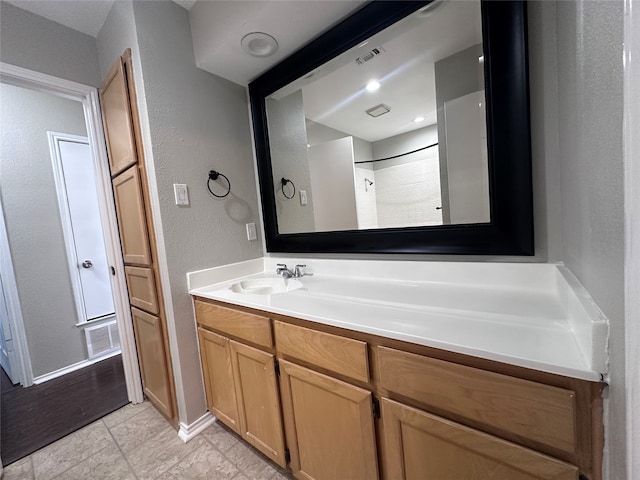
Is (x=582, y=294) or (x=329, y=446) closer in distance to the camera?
(x=582, y=294)

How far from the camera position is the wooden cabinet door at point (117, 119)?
136 centimetres

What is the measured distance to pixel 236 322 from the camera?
3.93 feet

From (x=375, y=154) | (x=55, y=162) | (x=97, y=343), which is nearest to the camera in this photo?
(x=375, y=154)

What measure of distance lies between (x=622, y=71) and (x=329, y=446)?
122 centimetres

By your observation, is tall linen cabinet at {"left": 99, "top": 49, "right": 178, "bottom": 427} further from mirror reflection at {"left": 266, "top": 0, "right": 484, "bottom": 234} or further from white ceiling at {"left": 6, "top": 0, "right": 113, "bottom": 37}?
mirror reflection at {"left": 266, "top": 0, "right": 484, "bottom": 234}

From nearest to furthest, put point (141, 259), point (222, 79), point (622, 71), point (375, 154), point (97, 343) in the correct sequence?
point (622, 71) < point (375, 154) < point (141, 259) < point (222, 79) < point (97, 343)

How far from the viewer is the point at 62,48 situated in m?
1.50

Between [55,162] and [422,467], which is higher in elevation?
[55,162]

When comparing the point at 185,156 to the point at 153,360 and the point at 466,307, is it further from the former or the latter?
A: the point at 466,307

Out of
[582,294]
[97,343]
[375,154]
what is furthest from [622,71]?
[97,343]

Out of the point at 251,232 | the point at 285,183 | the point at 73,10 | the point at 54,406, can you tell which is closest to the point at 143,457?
the point at 54,406

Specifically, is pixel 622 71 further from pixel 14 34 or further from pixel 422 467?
pixel 14 34

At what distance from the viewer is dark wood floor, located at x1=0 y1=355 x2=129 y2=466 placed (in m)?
1.52

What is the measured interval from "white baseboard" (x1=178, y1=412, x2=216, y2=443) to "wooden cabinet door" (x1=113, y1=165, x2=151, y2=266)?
0.94 meters
